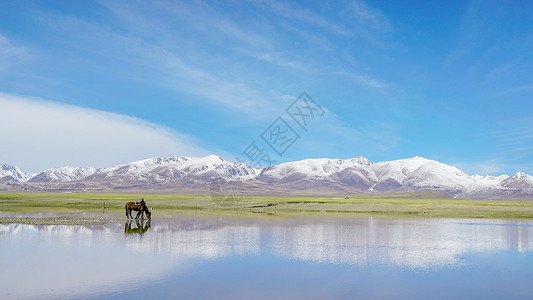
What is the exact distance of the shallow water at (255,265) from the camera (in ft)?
55.1

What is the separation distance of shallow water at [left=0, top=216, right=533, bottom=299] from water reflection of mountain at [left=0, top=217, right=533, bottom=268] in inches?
3.0

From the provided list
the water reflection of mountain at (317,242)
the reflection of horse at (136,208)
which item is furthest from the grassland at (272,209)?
the water reflection of mountain at (317,242)

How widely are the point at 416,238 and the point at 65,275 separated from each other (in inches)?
1055

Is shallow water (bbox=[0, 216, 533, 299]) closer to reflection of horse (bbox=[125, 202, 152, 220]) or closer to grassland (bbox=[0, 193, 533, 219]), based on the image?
reflection of horse (bbox=[125, 202, 152, 220])

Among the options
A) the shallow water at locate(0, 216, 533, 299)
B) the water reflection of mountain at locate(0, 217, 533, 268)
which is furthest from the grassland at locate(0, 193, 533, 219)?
the shallow water at locate(0, 216, 533, 299)

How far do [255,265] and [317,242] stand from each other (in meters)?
9.91

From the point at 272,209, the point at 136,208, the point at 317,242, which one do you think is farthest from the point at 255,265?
the point at 272,209

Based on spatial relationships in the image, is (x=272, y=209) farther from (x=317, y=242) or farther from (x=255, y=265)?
(x=255, y=265)

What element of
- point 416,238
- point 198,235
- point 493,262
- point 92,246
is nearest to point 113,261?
point 92,246

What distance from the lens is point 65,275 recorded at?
18.5 metres

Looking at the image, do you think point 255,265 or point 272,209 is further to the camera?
point 272,209

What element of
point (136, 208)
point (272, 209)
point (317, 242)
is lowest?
point (272, 209)

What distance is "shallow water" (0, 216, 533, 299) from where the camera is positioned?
16.8 metres

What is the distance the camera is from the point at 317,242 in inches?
1203
